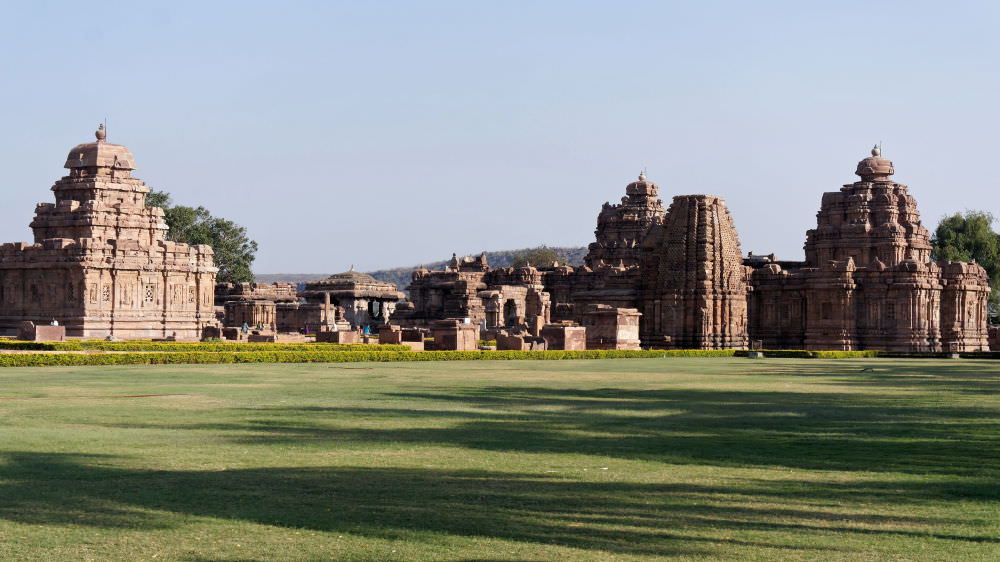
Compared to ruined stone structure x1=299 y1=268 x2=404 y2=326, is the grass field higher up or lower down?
lower down

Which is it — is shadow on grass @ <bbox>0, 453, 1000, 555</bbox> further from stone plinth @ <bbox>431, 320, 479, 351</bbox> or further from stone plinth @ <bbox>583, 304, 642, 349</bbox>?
stone plinth @ <bbox>583, 304, 642, 349</bbox>

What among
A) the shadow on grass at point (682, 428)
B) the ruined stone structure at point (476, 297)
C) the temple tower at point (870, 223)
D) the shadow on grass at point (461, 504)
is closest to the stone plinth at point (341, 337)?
the ruined stone structure at point (476, 297)

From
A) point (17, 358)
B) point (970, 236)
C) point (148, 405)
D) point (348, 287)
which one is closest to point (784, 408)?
point (148, 405)

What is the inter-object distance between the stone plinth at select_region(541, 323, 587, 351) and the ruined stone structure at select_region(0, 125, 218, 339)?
2332 cm

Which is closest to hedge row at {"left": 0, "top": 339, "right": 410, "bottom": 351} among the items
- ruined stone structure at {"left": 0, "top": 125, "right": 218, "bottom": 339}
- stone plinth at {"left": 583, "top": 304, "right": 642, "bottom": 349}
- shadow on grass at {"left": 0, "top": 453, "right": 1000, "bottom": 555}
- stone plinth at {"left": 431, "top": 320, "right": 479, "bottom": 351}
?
stone plinth at {"left": 431, "top": 320, "right": 479, "bottom": 351}

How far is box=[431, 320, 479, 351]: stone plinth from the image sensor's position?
1785 inches

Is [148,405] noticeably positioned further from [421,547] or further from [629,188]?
[629,188]

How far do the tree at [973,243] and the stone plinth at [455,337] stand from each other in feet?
219

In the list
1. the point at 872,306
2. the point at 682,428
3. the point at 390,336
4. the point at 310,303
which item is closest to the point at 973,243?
the point at 872,306

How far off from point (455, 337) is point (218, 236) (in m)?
90.3

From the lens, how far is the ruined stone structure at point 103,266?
6288 cm

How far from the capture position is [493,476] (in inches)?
462

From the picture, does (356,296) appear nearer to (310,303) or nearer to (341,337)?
(310,303)

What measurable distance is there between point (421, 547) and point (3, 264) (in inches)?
2458
